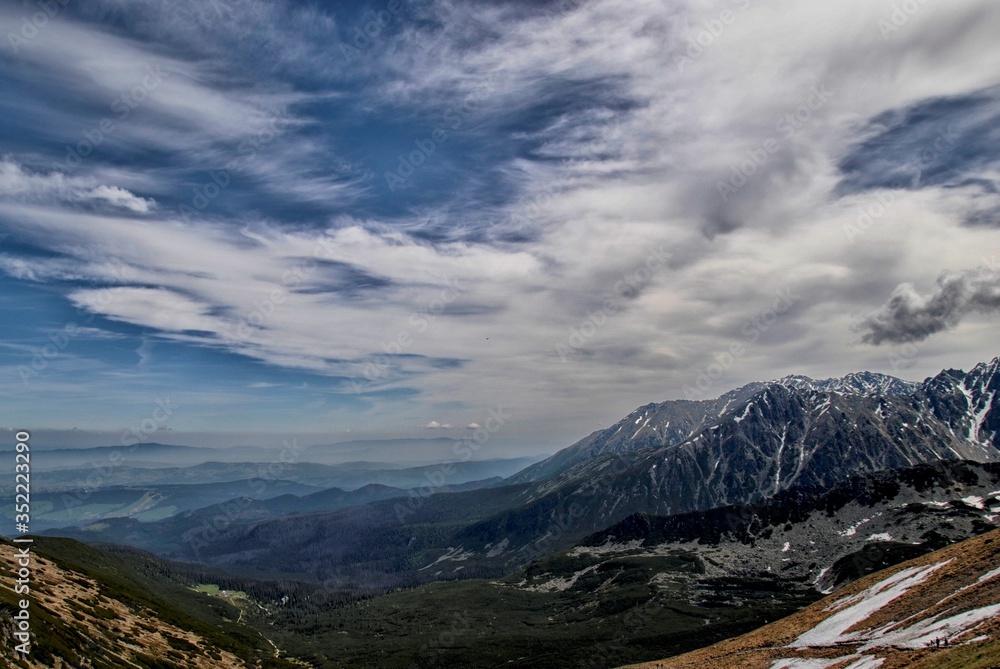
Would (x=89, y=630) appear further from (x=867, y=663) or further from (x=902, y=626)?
(x=902, y=626)

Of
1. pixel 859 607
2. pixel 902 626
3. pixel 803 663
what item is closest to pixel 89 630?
pixel 803 663

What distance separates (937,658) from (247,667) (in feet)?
516

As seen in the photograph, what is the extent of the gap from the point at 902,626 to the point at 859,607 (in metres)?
20.6

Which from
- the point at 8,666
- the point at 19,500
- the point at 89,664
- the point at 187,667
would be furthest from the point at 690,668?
the point at 187,667

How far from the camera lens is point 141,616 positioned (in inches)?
5561

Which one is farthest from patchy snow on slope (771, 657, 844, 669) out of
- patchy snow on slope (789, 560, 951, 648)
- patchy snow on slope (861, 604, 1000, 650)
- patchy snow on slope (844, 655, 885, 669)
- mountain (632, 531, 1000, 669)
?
patchy snow on slope (789, 560, 951, 648)

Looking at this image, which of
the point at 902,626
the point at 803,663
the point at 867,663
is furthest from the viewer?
the point at 803,663

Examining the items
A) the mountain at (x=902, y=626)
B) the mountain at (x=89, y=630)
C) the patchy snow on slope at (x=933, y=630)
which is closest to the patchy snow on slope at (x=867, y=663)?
the mountain at (x=902, y=626)

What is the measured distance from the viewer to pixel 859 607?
7212 cm

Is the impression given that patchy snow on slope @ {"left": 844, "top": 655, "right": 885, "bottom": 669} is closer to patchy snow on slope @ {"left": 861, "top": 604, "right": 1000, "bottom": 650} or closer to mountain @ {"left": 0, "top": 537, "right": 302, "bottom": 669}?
patchy snow on slope @ {"left": 861, "top": 604, "right": 1000, "bottom": 650}

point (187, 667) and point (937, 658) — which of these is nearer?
point (937, 658)

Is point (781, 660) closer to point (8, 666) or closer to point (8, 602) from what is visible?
point (8, 666)

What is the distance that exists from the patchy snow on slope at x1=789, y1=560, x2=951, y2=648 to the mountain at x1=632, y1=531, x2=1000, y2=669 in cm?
22

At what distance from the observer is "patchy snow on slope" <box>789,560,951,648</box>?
→ 64250mm
